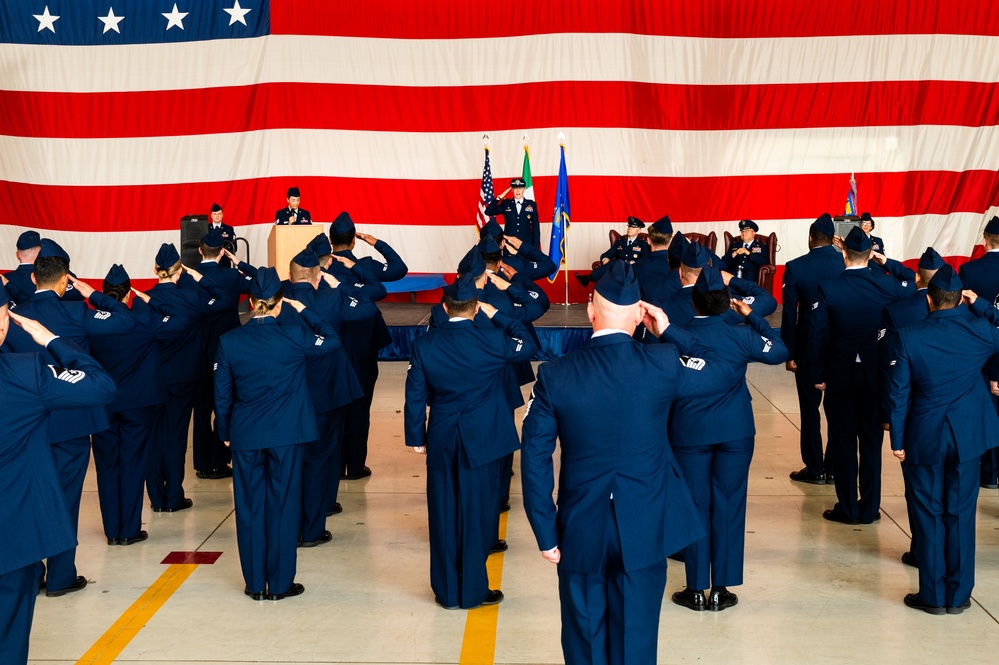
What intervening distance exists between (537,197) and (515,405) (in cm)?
930

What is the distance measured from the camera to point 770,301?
6688 millimetres

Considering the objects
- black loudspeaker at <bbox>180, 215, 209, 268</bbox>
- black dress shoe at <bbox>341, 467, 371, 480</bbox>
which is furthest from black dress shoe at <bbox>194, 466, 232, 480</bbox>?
black loudspeaker at <bbox>180, 215, 209, 268</bbox>

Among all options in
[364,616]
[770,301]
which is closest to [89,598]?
[364,616]

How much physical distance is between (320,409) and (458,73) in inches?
408

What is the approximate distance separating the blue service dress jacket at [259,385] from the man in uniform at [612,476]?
2.30 m

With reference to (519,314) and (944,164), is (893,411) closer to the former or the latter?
(519,314)

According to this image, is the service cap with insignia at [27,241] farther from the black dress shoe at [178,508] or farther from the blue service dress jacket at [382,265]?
the blue service dress jacket at [382,265]

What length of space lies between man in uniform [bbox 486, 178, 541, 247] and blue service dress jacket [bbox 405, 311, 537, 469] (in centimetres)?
890

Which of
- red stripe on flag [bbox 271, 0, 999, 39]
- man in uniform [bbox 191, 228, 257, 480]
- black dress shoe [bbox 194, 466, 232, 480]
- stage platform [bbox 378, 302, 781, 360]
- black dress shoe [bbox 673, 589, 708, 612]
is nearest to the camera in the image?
black dress shoe [bbox 673, 589, 708, 612]

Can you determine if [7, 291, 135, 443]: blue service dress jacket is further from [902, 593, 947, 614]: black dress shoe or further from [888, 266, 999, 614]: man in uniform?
[902, 593, 947, 614]: black dress shoe

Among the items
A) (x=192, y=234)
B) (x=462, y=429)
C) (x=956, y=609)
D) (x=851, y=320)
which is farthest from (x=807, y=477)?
(x=192, y=234)

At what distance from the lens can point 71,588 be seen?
20.7ft

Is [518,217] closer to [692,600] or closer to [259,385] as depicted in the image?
[259,385]

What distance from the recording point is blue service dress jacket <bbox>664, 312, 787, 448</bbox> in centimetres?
560
